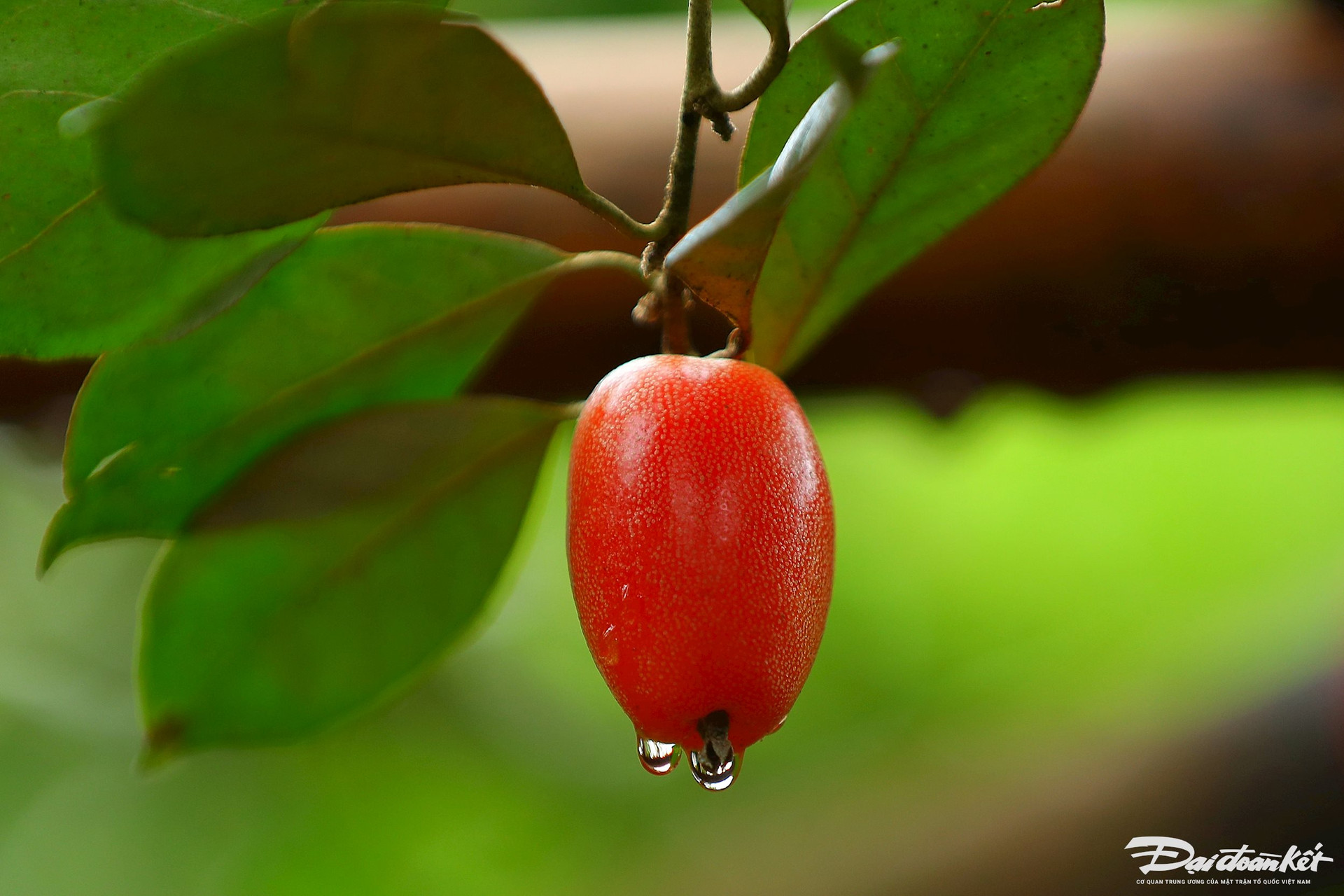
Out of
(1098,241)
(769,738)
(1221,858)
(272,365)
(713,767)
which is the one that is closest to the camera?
(713,767)

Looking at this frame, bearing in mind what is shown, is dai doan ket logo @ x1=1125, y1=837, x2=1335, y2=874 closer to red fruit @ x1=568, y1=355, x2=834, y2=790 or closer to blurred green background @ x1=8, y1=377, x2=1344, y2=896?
blurred green background @ x1=8, y1=377, x2=1344, y2=896

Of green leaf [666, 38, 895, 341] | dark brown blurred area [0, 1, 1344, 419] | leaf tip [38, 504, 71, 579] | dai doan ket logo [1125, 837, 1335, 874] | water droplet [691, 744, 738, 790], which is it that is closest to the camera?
green leaf [666, 38, 895, 341]

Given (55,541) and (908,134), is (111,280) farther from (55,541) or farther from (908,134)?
(908,134)

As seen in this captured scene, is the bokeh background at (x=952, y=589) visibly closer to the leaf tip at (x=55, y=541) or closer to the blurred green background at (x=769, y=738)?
the blurred green background at (x=769, y=738)

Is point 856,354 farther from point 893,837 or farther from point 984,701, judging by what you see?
point 984,701

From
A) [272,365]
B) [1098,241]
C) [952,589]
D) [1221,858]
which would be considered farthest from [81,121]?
[952,589]

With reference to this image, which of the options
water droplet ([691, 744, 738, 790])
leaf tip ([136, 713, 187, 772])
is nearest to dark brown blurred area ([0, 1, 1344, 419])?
leaf tip ([136, 713, 187, 772])

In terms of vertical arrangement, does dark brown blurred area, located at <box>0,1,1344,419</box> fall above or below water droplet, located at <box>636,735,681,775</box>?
above
